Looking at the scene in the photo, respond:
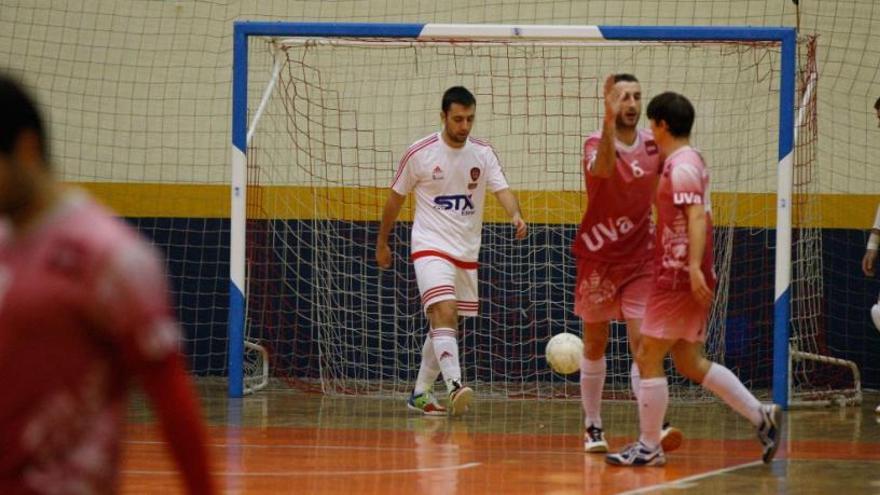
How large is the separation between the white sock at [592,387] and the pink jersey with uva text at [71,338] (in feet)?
18.7

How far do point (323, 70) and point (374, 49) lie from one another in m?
0.53

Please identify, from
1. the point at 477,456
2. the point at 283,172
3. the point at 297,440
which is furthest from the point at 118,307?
the point at 283,172

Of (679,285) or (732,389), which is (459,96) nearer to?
(679,285)

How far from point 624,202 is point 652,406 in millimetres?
1281

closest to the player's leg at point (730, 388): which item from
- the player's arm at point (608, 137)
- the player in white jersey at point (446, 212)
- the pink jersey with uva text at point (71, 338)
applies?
the player's arm at point (608, 137)

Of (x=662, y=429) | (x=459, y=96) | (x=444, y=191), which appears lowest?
(x=662, y=429)

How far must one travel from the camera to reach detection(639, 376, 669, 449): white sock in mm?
7402

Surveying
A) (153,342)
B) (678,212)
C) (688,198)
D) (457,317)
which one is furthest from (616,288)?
(153,342)

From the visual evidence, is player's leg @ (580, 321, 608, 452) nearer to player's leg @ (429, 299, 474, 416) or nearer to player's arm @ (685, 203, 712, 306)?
player's arm @ (685, 203, 712, 306)

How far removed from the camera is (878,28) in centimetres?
1305

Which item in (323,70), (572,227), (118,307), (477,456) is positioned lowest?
(477,456)

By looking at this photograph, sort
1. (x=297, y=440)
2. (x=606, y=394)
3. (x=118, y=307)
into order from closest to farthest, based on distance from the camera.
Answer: (x=118, y=307), (x=297, y=440), (x=606, y=394)

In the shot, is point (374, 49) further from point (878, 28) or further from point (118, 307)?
point (118, 307)

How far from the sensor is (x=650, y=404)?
24.4 ft
